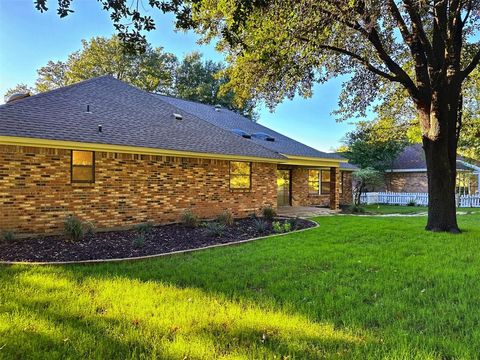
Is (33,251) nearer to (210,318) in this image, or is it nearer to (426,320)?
(210,318)

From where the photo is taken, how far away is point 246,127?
20.5 meters

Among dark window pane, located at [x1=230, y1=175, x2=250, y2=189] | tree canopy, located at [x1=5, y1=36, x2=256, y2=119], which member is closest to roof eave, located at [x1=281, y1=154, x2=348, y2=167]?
dark window pane, located at [x1=230, y1=175, x2=250, y2=189]

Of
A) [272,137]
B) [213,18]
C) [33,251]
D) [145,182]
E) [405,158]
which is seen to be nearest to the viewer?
[33,251]

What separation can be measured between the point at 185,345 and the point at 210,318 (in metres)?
0.68

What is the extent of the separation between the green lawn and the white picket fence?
778 inches

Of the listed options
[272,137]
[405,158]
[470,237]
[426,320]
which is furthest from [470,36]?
[405,158]

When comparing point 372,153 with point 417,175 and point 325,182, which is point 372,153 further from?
point 325,182

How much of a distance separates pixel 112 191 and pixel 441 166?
9760mm

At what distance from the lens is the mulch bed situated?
7300 millimetres

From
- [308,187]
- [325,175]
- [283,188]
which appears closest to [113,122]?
[283,188]

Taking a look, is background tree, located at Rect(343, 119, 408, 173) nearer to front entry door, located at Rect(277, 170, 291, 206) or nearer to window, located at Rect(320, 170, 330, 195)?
Result: window, located at Rect(320, 170, 330, 195)

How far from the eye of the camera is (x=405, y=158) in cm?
3050

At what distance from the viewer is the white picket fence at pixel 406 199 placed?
80.6 ft

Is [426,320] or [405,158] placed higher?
[405,158]
